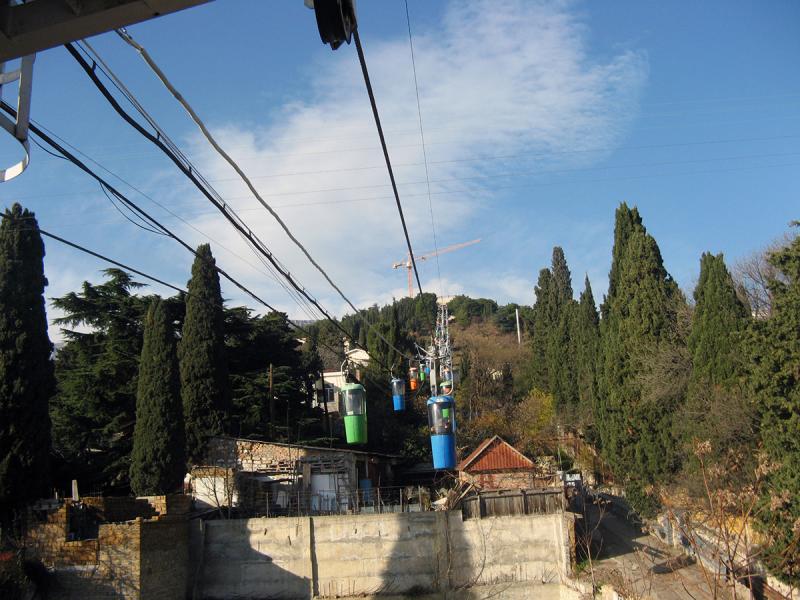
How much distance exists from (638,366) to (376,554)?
13228 millimetres

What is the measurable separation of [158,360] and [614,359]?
59.8 feet

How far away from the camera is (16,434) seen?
19.2 m

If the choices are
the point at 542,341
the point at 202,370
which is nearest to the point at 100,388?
the point at 202,370

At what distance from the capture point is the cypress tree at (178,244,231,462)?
2873 cm

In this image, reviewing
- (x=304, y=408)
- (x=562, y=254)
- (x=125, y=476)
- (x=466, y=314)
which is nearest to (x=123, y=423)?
(x=125, y=476)

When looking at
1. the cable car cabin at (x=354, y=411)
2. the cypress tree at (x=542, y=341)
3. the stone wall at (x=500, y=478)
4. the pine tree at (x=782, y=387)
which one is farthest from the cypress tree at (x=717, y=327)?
the cypress tree at (x=542, y=341)

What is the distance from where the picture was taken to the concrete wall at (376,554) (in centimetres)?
2044

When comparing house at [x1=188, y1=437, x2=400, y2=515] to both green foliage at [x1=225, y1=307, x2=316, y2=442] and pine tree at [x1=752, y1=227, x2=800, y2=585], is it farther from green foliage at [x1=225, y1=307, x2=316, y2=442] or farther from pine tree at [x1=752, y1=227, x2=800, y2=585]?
pine tree at [x1=752, y1=227, x2=800, y2=585]

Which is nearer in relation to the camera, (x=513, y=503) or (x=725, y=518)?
(x=725, y=518)

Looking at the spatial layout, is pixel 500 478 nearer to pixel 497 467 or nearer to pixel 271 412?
pixel 497 467

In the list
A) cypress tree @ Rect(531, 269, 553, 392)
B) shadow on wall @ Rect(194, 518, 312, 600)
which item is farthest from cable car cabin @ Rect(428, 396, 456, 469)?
cypress tree @ Rect(531, 269, 553, 392)

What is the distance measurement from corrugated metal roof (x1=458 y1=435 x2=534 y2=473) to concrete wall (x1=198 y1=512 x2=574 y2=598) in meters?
9.63

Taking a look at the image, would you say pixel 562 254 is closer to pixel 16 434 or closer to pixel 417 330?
pixel 417 330

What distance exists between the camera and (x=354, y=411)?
17.7 metres
